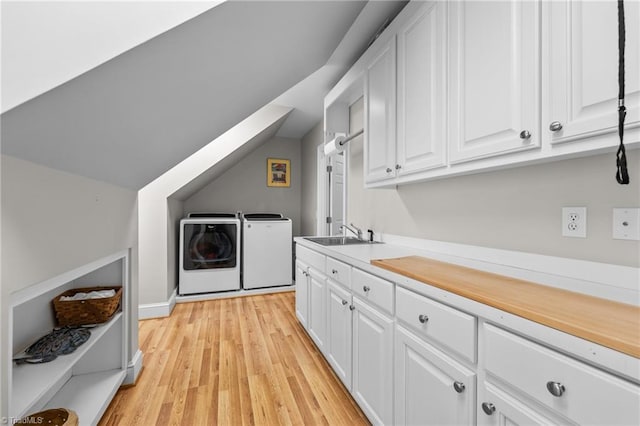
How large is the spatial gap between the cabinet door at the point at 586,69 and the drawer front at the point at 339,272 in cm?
115

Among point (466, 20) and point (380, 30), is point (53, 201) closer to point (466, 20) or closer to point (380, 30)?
point (466, 20)

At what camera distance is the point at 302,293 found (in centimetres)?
263

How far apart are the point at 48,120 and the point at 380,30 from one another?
1.99 meters

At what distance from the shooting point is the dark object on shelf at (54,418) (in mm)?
1045

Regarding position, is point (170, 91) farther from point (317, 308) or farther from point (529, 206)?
point (317, 308)

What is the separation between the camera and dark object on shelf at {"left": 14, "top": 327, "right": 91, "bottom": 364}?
1286 millimetres

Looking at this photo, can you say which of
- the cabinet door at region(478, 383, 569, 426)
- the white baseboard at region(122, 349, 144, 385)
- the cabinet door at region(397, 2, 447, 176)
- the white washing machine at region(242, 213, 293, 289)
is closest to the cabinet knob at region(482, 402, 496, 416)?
the cabinet door at region(478, 383, 569, 426)

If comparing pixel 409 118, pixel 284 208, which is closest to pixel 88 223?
pixel 409 118

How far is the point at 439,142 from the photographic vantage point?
1.34 m

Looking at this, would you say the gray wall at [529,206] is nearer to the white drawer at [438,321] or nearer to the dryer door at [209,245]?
the white drawer at [438,321]

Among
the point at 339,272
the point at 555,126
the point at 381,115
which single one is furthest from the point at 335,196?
the point at 555,126

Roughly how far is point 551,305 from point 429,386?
0.53m

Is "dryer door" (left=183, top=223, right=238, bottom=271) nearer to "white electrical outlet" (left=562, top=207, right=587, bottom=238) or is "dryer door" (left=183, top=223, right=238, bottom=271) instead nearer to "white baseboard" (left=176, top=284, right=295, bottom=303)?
"white baseboard" (left=176, top=284, right=295, bottom=303)

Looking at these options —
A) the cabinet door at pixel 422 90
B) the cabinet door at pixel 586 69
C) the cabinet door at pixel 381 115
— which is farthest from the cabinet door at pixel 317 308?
the cabinet door at pixel 586 69
